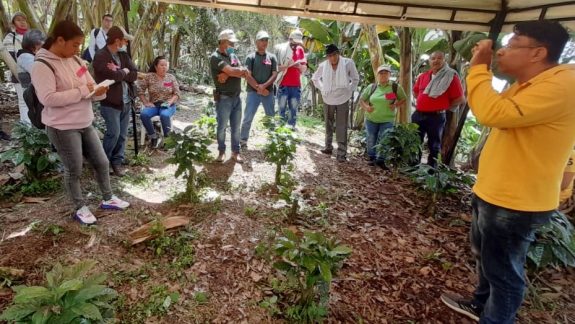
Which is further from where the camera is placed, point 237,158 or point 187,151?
point 237,158

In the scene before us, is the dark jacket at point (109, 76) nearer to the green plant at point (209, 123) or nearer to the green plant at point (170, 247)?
the green plant at point (209, 123)

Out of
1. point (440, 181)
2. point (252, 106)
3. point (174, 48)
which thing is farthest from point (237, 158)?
point (174, 48)

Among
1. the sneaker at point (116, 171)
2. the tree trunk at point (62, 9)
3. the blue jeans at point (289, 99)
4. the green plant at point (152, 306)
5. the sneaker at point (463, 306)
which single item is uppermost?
the tree trunk at point (62, 9)

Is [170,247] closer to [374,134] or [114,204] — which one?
[114,204]

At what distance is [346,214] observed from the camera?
161 inches

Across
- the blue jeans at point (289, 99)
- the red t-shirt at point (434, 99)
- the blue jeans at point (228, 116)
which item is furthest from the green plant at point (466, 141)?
the blue jeans at point (228, 116)

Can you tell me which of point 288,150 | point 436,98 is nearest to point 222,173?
point 288,150

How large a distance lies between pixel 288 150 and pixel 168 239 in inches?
79.0

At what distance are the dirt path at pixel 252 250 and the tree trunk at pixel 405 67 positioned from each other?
7.46 feet

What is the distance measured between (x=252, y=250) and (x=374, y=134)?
11.9 feet

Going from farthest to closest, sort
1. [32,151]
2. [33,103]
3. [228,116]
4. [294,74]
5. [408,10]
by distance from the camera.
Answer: [294,74], [228,116], [408,10], [32,151], [33,103]

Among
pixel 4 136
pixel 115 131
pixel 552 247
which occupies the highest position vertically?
pixel 115 131

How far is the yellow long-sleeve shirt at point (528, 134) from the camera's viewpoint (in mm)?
1740

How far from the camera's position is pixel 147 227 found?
3.13m
